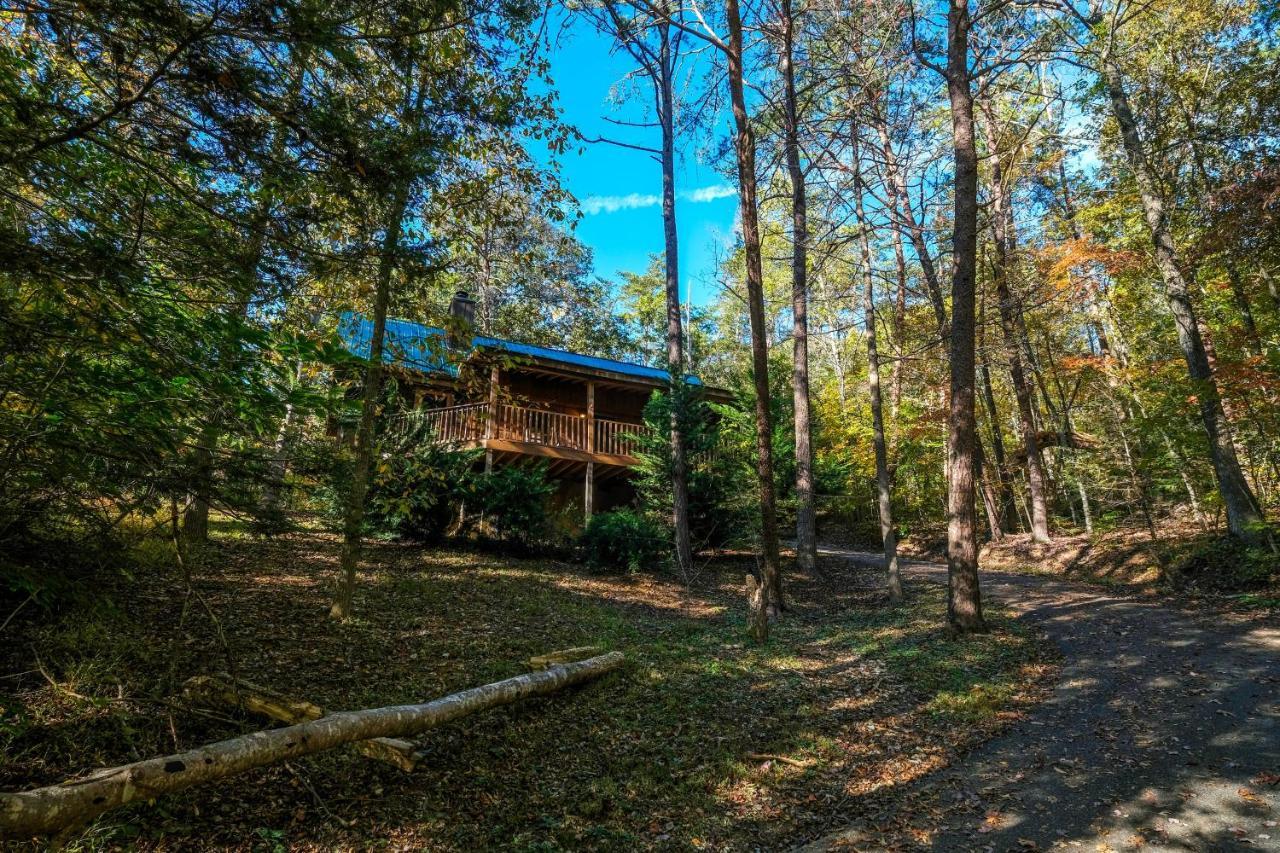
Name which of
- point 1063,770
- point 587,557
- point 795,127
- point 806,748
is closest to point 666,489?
point 587,557

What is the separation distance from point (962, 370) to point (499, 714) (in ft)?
25.7

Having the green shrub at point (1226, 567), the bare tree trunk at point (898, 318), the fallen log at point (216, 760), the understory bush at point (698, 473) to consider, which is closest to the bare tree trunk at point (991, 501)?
the bare tree trunk at point (898, 318)

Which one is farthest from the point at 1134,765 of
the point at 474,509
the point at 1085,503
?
the point at 1085,503

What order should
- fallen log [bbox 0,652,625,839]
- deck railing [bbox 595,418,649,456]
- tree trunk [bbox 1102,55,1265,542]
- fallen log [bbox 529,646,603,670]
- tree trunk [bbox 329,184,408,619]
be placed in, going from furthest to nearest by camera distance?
deck railing [bbox 595,418,649,456] → tree trunk [bbox 1102,55,1265,542] → fallen log [bbox 529,646,603,670] → tree trunk [bbox 329,184,408,619] → fallen log [bbox 0,652,625,839]

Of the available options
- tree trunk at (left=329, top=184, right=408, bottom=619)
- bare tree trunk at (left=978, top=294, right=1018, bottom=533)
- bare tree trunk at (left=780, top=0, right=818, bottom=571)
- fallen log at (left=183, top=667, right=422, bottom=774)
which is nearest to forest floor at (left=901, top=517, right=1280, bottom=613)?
bare tree trunk at (left=978, top=294, right=1018, bottom=533)

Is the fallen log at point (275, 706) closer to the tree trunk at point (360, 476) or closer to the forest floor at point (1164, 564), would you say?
the tree trunk at point (360, 476)

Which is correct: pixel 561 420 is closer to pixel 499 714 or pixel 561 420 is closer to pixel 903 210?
pixel 903 210

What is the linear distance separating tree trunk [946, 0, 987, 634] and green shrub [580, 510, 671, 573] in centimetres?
649

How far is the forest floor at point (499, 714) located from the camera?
12.2ft

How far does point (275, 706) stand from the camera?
14.0ft

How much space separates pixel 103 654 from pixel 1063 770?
785cm

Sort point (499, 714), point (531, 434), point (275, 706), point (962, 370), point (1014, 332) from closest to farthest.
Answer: point (275, 706), point (499, 714), point (962, 370), point (1014, 332), point (531, 434)

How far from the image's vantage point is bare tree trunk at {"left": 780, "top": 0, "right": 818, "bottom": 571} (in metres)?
11.7

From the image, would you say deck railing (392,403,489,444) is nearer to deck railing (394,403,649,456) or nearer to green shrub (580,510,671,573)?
deck railing (394,403,649,456)
